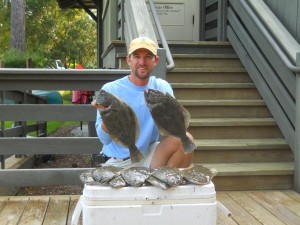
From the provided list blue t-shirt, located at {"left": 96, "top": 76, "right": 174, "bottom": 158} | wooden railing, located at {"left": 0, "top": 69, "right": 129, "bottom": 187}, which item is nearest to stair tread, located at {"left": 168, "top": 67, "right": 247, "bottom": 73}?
Result: wooden railing, located at {"left": 0, "top": 69, "right": 129, "bottom": 187}

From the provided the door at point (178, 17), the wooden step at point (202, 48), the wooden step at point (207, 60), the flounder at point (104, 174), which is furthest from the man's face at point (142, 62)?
the door at point (178, 17)

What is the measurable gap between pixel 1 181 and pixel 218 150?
219 cm

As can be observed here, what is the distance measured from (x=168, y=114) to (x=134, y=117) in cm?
20

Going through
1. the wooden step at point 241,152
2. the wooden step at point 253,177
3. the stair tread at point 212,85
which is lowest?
the wooden step at point 253,177

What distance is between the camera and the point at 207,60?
6.63 meters

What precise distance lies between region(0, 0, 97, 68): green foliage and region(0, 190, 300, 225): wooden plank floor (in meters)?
19.1

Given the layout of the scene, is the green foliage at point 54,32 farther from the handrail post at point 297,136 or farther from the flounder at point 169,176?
the flounder at point 169,176

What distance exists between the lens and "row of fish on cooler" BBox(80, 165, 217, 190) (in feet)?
7.48

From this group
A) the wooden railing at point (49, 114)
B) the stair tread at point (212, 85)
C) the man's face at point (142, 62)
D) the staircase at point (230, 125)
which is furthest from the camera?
the stair tread at point (212, 85)

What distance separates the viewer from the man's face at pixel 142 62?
2.88 metres

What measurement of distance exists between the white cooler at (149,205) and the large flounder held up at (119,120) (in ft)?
1.15

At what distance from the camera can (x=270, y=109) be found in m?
5.48

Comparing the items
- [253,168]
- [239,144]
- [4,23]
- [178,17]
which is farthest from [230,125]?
[4,23]

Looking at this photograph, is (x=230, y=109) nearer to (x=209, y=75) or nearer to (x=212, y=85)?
(x=212, y=85)
